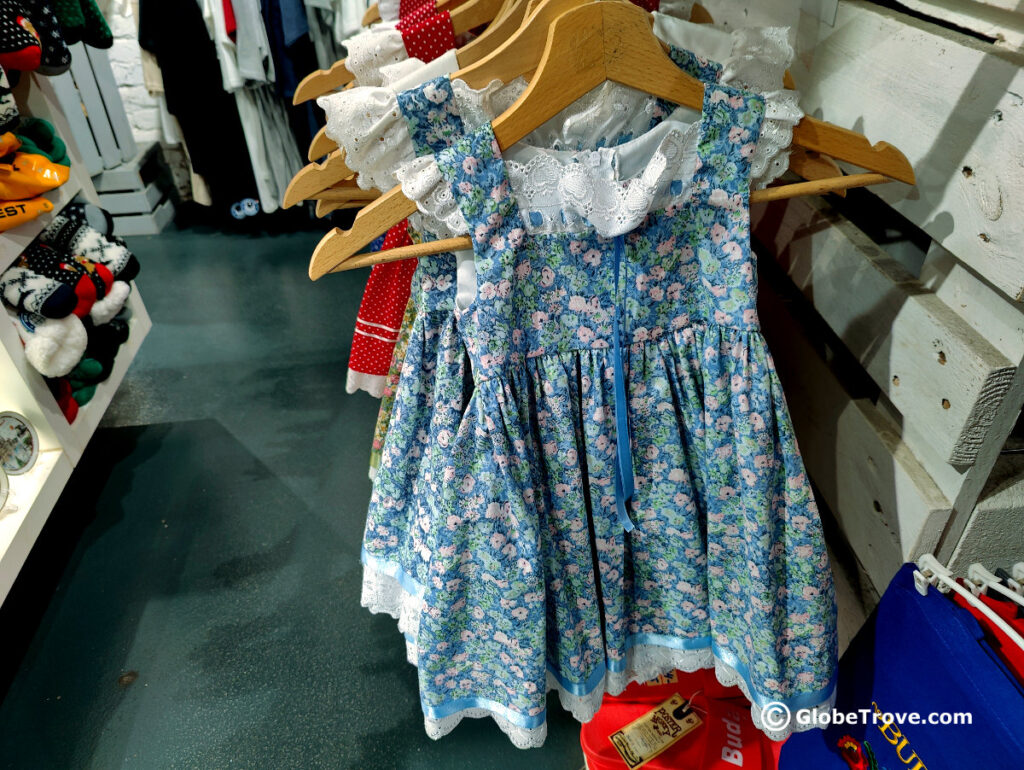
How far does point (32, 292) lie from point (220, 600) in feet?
2.52

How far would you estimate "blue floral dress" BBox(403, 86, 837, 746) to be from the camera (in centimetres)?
76

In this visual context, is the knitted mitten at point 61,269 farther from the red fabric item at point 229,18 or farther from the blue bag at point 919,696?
the red fabric item at point 229,18

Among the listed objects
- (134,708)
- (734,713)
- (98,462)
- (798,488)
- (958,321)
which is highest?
(958,321)

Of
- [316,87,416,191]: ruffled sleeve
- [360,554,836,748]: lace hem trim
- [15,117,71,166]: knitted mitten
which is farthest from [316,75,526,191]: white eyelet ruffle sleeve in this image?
[15,117,71,166]: knitted mitten

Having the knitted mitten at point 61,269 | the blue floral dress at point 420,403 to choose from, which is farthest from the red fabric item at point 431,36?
the knitted mitten at point 61,269

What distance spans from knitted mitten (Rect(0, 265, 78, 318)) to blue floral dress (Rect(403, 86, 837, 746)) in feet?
3.23

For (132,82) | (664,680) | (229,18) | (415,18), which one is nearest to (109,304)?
(415,18)

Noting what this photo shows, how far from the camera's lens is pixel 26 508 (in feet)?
4.45

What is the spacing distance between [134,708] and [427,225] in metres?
1.22

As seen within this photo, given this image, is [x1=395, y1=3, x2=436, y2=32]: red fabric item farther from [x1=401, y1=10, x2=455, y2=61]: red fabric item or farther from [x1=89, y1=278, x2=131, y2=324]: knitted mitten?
[x1=89, y1=278, x2=131, y2=324]: knitted mitten

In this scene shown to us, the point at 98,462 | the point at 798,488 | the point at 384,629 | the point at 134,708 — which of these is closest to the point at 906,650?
the point at 798,488

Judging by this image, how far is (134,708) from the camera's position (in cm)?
138

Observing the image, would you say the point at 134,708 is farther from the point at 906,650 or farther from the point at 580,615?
the point at 906,650

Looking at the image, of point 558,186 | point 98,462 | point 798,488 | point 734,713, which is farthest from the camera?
point 98,462
